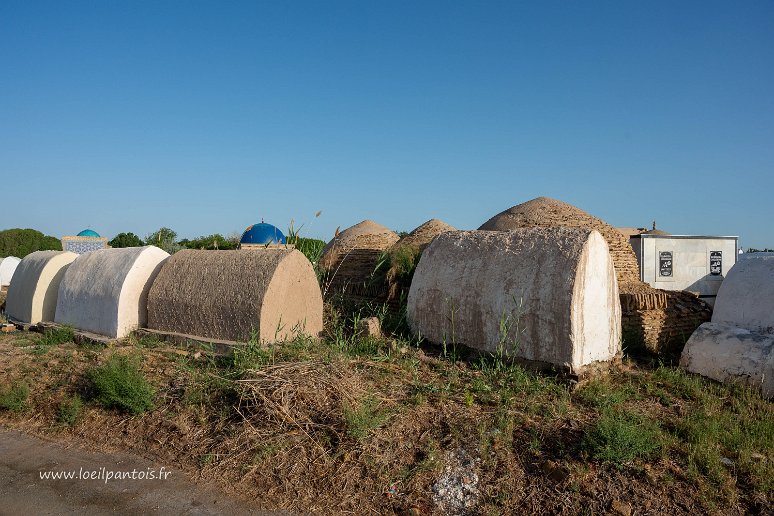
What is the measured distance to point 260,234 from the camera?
2452 centimetres

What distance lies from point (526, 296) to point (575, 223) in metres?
4.16

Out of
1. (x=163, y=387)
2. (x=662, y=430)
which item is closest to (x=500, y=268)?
(x=662, y=430)

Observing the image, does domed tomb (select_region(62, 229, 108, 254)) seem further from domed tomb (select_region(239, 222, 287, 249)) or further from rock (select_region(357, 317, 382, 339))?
rock (select_region(357, 317, 382, 339))

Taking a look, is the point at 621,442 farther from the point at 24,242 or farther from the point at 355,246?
the point at 24,242

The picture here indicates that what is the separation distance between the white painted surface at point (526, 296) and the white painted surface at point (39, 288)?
21.8ft

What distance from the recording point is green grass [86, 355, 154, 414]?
5273 millimetres

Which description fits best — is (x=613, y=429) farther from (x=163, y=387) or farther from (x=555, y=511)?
(x=163, y=387)

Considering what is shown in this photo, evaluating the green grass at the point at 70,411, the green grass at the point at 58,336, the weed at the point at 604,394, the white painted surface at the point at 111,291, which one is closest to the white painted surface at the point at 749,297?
the weed at the point at 604,394

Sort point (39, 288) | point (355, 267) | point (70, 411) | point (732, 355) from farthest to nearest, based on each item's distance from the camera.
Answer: point (39, 288)
point (355, 267)
point (732, 355)
point (70, 411)

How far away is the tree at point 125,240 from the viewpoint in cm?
3036

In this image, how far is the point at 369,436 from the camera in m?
4.43

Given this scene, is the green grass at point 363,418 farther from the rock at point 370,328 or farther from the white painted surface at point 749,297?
the white painted surface at point 749,297

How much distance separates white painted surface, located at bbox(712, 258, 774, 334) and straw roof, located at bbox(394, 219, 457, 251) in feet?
13.4

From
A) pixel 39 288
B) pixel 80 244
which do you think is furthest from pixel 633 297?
pixel 80 244
